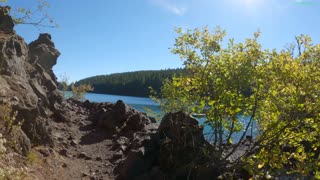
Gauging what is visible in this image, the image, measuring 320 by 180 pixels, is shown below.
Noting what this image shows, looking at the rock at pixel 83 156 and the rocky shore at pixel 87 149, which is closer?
the rocky shore at pixel 87 149

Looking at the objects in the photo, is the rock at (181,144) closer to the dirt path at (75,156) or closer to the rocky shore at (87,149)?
the rocky shore at (87,149)

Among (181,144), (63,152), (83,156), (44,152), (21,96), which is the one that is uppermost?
(21,96)

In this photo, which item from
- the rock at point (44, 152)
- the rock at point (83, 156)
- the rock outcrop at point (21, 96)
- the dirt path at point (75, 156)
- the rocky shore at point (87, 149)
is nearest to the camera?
the rocky shore at point (87, 149)

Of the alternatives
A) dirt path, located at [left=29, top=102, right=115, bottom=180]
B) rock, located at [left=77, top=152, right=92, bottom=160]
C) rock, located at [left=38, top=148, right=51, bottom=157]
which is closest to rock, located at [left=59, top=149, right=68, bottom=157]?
dirt path, located at [left=29, top=102, right=115, bottom=180]

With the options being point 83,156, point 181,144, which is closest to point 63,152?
point 83,156

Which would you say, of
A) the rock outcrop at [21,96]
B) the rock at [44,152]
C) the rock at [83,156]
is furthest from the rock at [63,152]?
the rock at [44,152]

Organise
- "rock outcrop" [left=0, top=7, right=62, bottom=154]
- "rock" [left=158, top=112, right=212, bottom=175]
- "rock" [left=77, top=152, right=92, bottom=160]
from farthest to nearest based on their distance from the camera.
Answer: "rock" [left=77, top=152, right=92, bottom=160] < "rock" [left=158, top=112, right=212, bottom=175] < "rock outcrop" [left=0, top=7, right=62, bottom=154]

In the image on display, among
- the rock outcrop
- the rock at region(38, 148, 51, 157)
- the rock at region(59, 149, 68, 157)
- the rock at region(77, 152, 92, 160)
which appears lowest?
the rock at region(77, 152, 92, 160)

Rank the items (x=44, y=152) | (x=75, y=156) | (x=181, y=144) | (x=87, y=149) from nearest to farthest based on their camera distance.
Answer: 1. (x=44, y=152)
2. (x=181, y=144)
3. (x=75, y=156)
4. (x=87, y=149)

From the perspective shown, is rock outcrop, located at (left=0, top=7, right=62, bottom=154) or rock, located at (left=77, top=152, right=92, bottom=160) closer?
rock outcrop, located at (left=0, top=7, right=62, bottom=154)

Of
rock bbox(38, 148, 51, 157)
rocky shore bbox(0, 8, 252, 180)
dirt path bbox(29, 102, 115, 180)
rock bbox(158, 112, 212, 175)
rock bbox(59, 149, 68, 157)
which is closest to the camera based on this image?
rocky shore bbox(0, 8, 252, 180)

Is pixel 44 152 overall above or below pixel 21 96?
below

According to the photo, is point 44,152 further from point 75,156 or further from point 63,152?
point 75,156

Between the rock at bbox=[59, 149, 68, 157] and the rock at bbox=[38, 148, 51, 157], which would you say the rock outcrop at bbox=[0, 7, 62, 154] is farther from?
the rock at bbox=[59, 149, 68, 157]
